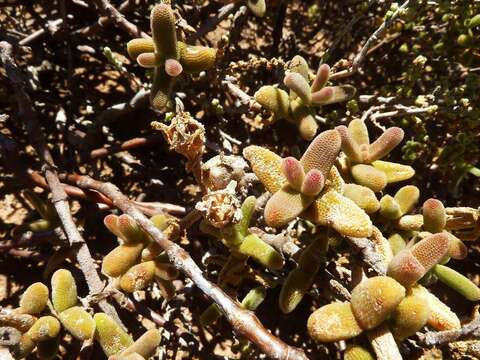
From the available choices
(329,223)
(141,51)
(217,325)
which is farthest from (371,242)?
(217,325)

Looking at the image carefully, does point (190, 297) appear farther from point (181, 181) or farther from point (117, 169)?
point (117, 169)

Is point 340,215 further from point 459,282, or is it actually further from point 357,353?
point 459,282

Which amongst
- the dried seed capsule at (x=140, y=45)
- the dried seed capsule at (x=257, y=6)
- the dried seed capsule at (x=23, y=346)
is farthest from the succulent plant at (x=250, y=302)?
the dried seed capsule at (x=257, y=6)

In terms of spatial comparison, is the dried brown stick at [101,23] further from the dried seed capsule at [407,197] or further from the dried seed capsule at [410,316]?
the dried seed capsule at [410,316]

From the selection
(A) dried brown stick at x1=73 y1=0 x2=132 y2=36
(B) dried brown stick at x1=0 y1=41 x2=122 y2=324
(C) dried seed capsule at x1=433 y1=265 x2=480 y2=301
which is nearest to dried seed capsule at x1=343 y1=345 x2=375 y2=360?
(C) dried seed capsule at x1=433 y1=265 x2=480 y2=301

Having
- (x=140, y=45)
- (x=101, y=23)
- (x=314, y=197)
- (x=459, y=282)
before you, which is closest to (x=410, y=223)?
(x=459, y=282)
